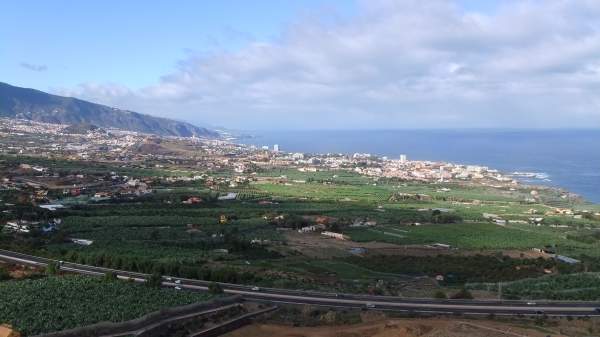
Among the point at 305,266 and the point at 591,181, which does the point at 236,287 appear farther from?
the point at 591,181

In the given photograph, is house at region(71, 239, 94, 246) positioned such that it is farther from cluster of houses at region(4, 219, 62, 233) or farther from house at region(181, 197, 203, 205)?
house at region(181, 197, 203, 205)

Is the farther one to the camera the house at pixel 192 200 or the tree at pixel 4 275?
the house at pixel 192 200

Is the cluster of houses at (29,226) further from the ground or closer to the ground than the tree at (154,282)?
closer to the ground

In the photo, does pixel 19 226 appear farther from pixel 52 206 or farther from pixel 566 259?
pixel 566 259

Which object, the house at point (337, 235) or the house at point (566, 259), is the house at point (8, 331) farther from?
the house at point (566, 259)

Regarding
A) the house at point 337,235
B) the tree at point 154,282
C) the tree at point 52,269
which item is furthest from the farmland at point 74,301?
the house at point 337,235

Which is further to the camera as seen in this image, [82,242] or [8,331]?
[82,242]

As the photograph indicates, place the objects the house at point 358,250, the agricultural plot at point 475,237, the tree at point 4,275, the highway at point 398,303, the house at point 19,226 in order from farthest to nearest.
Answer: the agricultural plot at point 475,237 < the house at point 19,226 < the house at point 358,250 < the tree at point 4,275 < the highway at point 398,303

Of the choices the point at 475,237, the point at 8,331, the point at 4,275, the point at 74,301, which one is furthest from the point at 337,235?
the point at 8,331
